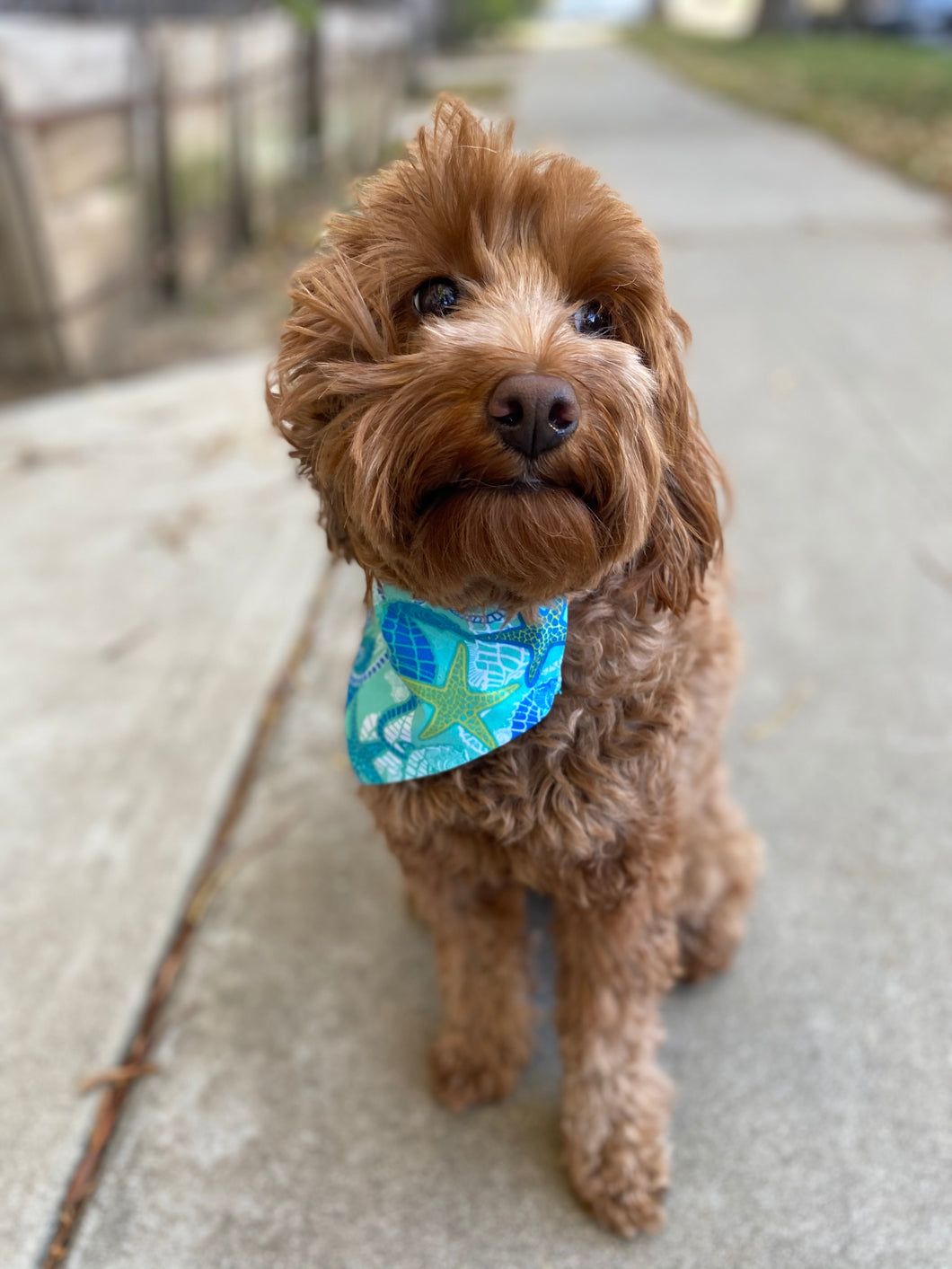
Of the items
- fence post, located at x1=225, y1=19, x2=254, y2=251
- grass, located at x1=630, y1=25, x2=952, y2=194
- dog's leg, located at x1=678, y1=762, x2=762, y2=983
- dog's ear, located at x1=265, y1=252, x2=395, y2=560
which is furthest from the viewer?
grass, located at x1=630, y1=25, x2=952, y2=194

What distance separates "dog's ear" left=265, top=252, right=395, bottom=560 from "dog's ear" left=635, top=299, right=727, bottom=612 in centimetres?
42

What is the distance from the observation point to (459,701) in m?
1.60

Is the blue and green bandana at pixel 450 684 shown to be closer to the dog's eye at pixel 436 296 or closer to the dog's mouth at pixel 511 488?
the dog's mouth at pixel 511 488

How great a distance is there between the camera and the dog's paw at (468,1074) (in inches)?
77.6

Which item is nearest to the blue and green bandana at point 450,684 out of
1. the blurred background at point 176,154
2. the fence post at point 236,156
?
the blurred background at point 176,154

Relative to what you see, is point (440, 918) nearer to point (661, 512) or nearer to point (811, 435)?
point (661, 512)

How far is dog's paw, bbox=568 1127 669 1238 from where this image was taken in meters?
1.76

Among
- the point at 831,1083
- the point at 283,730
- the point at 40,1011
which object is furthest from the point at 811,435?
the point at 40,1011

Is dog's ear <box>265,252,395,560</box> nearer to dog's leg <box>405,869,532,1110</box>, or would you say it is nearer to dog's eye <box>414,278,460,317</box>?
dog's eye <box>414,278,460,317</box>

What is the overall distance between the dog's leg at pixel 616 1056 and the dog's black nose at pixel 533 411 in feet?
2.92

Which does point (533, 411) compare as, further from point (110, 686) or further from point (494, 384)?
point (110, 686)

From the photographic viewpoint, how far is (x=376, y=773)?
1709 millimetres

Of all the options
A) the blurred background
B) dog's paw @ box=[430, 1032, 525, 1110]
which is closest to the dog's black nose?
dog's paw @ box=[430, 1032, 525, 1110]

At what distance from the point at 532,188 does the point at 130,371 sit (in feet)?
14.4
